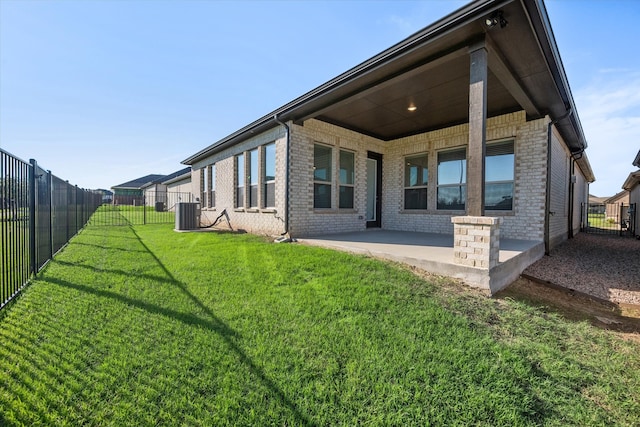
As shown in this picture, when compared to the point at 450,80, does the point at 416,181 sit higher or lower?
lower

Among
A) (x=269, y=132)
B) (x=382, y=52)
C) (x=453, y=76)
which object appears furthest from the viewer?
(x=269, y=132)

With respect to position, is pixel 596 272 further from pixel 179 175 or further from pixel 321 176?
pixel 179 175

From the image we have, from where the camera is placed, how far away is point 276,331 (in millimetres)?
2463

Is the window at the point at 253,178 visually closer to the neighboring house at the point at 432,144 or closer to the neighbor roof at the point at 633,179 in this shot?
the neighboring house at the point at 432,144

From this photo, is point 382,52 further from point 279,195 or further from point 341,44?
point 279,195

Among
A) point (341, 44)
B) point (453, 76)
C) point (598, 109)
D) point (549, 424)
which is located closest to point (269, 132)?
point (341, 44)

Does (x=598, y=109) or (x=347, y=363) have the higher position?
(x=598, y=109)

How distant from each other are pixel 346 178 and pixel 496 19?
210 inches

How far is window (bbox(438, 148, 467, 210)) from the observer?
7527mm

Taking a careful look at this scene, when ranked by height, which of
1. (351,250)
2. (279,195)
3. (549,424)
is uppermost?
(279,195)

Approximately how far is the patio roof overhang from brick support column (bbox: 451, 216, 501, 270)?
7.72 ft

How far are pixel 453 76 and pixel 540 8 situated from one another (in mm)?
1682

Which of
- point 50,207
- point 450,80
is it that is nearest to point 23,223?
point 50,207

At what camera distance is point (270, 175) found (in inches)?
313
